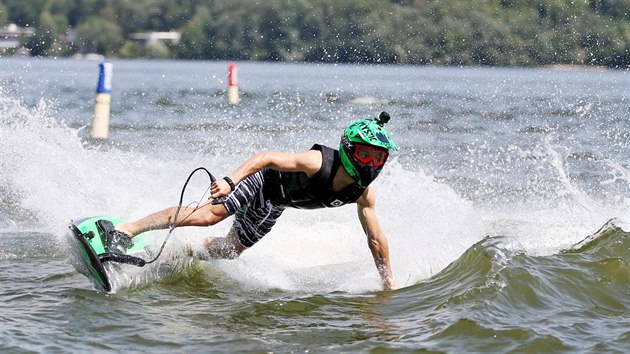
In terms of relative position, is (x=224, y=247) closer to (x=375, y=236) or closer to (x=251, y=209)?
(x=251, y=209)

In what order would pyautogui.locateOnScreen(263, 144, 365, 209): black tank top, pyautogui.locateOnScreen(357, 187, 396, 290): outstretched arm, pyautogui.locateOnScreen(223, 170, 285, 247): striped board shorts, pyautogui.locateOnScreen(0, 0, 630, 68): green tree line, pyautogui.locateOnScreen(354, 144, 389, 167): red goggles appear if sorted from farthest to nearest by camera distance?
pyautogui.locateOnScreen(0, 0, 630, 68): green tree line
pyautogui.locateOnScreen(357, 187, 396, 290): outstretched arm
pyautogui.locateOnScreen(223, 170, 285, 247): striped board shorts
pyautogui.locateOnScreen(263, 144, 365, 209): black tank top
pyautogui.locateOnScreen(354, 144, 389, 167): red goggles

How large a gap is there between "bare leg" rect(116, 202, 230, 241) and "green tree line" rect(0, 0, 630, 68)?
199 feet

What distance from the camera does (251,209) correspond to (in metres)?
8.80

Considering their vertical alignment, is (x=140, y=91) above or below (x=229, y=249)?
above

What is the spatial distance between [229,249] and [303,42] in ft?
258

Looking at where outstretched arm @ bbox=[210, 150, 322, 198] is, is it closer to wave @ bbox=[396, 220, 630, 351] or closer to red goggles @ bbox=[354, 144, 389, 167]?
red goggles @ bbox=[354, 144, 389, 167]

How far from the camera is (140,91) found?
41312 millimetres

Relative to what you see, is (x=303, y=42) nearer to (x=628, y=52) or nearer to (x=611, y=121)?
(x=628, y=52)

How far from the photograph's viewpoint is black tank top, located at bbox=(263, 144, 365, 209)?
8352 mm

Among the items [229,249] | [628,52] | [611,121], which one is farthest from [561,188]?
[628,52]

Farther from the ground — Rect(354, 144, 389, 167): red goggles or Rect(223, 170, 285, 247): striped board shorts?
Rect(354, 144, 389, 167): red goggles

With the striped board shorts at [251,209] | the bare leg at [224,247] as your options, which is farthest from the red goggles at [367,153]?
the bare leg at [224,247]

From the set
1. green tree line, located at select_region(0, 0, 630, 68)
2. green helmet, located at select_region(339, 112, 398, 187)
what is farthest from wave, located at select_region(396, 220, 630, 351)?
green tree line, located at select_region(0, 0, 630, 68)

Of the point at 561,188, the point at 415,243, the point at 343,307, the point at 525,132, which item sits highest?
the point at 525,132
